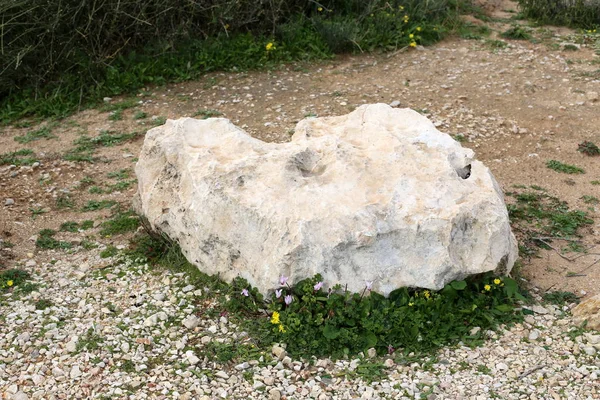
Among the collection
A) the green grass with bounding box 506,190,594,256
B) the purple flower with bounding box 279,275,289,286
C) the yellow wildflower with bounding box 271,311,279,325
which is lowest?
the green grass with bounding box 506,190,594,256

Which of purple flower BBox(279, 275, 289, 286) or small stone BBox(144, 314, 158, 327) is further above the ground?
purple flower BBox(279, 275, 289, 286)

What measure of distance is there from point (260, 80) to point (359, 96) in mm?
1083

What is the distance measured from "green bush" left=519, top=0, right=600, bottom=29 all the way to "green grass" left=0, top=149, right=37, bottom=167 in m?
6.16

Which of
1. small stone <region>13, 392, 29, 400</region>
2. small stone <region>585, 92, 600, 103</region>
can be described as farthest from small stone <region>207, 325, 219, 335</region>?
small stone <region>585, 92, 600, 103</region>

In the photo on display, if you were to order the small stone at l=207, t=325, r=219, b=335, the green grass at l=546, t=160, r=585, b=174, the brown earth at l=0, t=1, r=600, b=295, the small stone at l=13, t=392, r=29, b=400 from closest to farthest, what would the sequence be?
1. the small stone at l=13, t=392, r=29, b=400
2. the small stone at l=207, t=325, r=219, b=335
3. the brown earth at l=0, t=1, r=600, b=295
4. the green grass at l=546, t=160, r=585, b=174

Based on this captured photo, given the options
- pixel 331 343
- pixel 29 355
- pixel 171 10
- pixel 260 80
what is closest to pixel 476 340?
pixel 331 343

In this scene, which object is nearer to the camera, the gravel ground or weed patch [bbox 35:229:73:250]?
the gravel ground

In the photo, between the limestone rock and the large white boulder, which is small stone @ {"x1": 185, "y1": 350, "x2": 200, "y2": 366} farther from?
the limestone rock

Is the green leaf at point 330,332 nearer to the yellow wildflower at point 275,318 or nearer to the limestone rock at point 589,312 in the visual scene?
the yellow wildflower at point 275,318

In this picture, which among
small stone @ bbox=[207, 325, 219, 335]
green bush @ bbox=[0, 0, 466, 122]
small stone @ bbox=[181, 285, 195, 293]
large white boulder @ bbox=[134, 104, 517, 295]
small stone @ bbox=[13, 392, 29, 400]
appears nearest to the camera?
small stone @ bbox=[13, 392, 29, 400]

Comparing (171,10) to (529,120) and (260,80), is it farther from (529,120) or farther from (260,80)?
(529,120)

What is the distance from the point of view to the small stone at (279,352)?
3971mm

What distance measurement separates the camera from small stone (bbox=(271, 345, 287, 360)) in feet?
13.0

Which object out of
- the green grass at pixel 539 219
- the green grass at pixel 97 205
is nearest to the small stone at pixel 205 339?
the green grass at pixel 97 205
